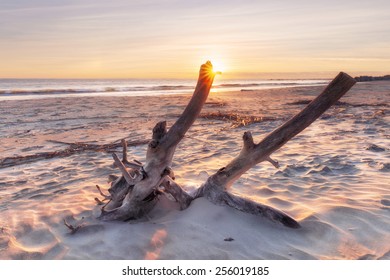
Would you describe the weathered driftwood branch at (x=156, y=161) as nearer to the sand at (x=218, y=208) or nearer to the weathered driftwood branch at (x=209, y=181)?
the weathered driftwood branch at (x=209, y=181)

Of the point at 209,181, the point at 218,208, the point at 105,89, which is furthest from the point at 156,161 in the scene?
the point at 105,89

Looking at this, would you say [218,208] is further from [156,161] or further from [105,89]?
[105,89]

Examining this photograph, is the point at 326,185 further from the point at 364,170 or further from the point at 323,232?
the point at 323,232

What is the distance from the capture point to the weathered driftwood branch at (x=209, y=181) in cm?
331

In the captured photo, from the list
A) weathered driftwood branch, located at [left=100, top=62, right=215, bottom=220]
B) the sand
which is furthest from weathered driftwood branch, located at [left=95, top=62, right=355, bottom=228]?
the sand

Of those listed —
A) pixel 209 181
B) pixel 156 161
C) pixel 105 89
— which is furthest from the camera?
pixel 105 89

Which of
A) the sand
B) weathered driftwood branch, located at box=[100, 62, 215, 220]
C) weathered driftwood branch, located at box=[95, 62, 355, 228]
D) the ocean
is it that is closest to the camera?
the sand

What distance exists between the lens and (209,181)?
143 inches

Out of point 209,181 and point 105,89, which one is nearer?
point 209,181

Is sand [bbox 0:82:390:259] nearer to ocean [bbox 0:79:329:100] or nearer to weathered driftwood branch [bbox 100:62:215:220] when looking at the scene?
weathered driftwood branch [bbox 100:62:215:220]

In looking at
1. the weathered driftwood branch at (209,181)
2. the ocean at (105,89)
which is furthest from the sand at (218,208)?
the ocean at (105,89)

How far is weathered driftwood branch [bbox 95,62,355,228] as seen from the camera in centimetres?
331
